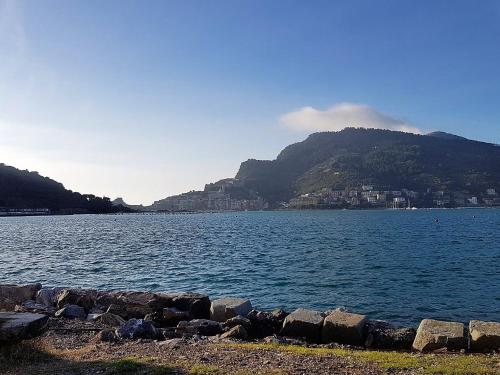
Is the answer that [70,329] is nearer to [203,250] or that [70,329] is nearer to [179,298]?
[179,298]

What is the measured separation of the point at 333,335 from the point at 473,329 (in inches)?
195

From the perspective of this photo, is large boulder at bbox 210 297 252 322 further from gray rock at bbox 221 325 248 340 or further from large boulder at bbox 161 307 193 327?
gray rock at bbox 221 325 248 340

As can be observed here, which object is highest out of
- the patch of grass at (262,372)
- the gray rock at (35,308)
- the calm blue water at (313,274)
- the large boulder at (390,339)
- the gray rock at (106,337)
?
the patch of grass at (262,372)

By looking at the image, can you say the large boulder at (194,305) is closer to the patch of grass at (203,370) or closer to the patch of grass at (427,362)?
the patch of grass at (427,362)

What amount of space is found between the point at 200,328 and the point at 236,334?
1.76 m

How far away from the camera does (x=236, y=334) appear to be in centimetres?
1792

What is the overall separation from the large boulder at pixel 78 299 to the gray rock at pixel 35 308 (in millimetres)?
666

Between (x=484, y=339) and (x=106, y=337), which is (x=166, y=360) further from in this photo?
(x=484, y=339)

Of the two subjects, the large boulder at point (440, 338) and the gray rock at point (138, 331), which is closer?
the large boulder at point (440, 338)

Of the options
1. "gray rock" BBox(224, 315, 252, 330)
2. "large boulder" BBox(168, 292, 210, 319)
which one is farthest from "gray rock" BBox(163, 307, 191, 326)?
"gray rock" BBox(224, 315, 252, 330)

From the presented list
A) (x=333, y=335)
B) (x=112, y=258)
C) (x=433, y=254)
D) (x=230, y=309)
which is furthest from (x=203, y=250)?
(x=333, y=335)

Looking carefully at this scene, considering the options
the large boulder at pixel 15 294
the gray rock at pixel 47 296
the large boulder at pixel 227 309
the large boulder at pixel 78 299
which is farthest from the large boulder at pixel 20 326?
the large boulder at pixel 15 294

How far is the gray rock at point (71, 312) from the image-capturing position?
861 inches

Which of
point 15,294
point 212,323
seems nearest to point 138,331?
point 212,323
